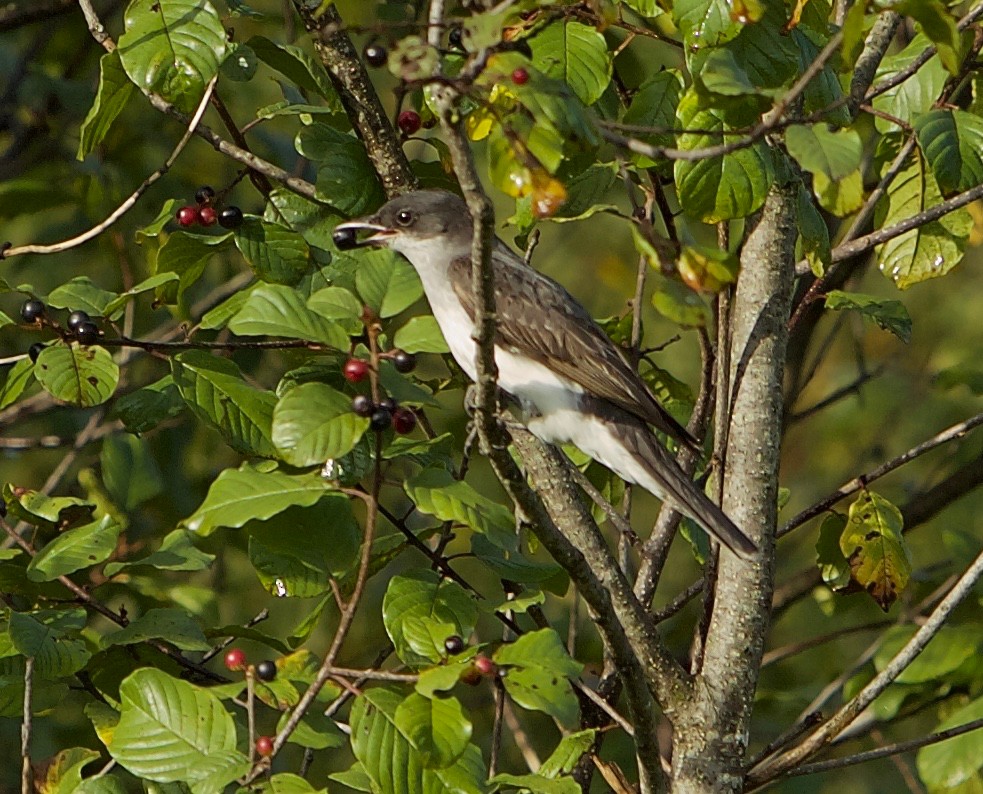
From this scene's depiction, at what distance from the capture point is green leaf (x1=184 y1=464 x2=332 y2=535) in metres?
2.56

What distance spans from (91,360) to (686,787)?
1.75m

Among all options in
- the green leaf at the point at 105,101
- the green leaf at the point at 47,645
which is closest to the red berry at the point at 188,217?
the green leaf at the point at 105,101

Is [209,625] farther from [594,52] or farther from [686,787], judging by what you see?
[594,52]

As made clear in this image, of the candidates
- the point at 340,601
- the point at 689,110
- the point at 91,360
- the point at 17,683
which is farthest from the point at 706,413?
the point at 17,683

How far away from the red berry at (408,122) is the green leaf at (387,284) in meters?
0.77

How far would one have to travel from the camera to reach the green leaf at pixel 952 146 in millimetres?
3393

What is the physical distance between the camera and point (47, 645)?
2994 millimetres

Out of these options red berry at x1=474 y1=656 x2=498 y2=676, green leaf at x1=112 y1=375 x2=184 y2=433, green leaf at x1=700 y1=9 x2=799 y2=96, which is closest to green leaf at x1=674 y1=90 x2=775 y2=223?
green leaf at x1=700 y1=9 x2=799 y2=96

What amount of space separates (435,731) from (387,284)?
987 mm

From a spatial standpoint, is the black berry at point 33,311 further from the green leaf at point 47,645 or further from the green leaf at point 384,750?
the green leaf at point 384,750

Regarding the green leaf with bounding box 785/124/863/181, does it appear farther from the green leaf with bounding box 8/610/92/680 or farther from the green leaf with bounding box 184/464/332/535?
the green leaf with bounding box 8/610/92/680

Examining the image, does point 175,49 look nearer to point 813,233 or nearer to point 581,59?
point 581,59

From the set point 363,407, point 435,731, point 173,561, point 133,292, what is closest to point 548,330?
point 173,561

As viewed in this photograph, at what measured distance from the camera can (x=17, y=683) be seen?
3.11m
